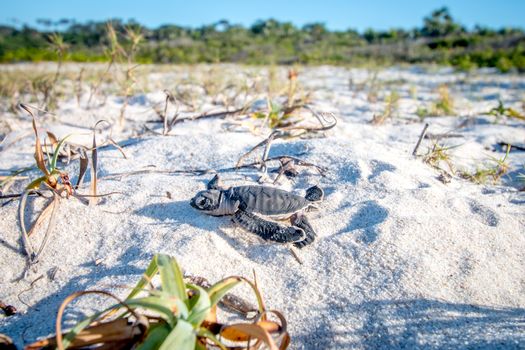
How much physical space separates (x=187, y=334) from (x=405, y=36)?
18.4 m

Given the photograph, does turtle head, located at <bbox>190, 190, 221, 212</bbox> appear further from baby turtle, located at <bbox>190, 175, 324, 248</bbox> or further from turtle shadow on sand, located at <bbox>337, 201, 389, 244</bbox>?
turtle shadow on sand, located at <bbox>337, 201, 389, 244</bbox>

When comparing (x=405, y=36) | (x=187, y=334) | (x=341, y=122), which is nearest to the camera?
(x=187, y=334)

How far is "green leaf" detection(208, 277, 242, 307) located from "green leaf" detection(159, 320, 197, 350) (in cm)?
7

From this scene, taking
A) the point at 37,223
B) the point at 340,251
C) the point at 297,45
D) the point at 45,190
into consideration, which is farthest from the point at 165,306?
the point at 297,45

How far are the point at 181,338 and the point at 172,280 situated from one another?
5.0 inches

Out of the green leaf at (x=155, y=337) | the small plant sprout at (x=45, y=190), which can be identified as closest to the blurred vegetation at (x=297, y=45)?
the small plant sprout at (x=45, y=190)

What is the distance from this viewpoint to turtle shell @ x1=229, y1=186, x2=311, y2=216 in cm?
123

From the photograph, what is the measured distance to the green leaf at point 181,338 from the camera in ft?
2.29

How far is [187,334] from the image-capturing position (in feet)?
2.37

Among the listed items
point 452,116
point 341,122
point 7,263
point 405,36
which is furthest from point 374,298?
point 405,36

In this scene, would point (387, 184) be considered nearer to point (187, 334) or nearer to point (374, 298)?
point (374, 298)

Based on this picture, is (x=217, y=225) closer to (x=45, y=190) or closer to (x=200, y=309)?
(x=200, y=309)

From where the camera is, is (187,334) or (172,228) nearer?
(187,334)

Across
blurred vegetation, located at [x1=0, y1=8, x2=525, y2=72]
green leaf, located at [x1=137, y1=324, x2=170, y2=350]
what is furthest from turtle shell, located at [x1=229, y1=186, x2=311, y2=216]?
blurred vegetation, located at [x1=0, y1=8, x2=525, y2=72]
